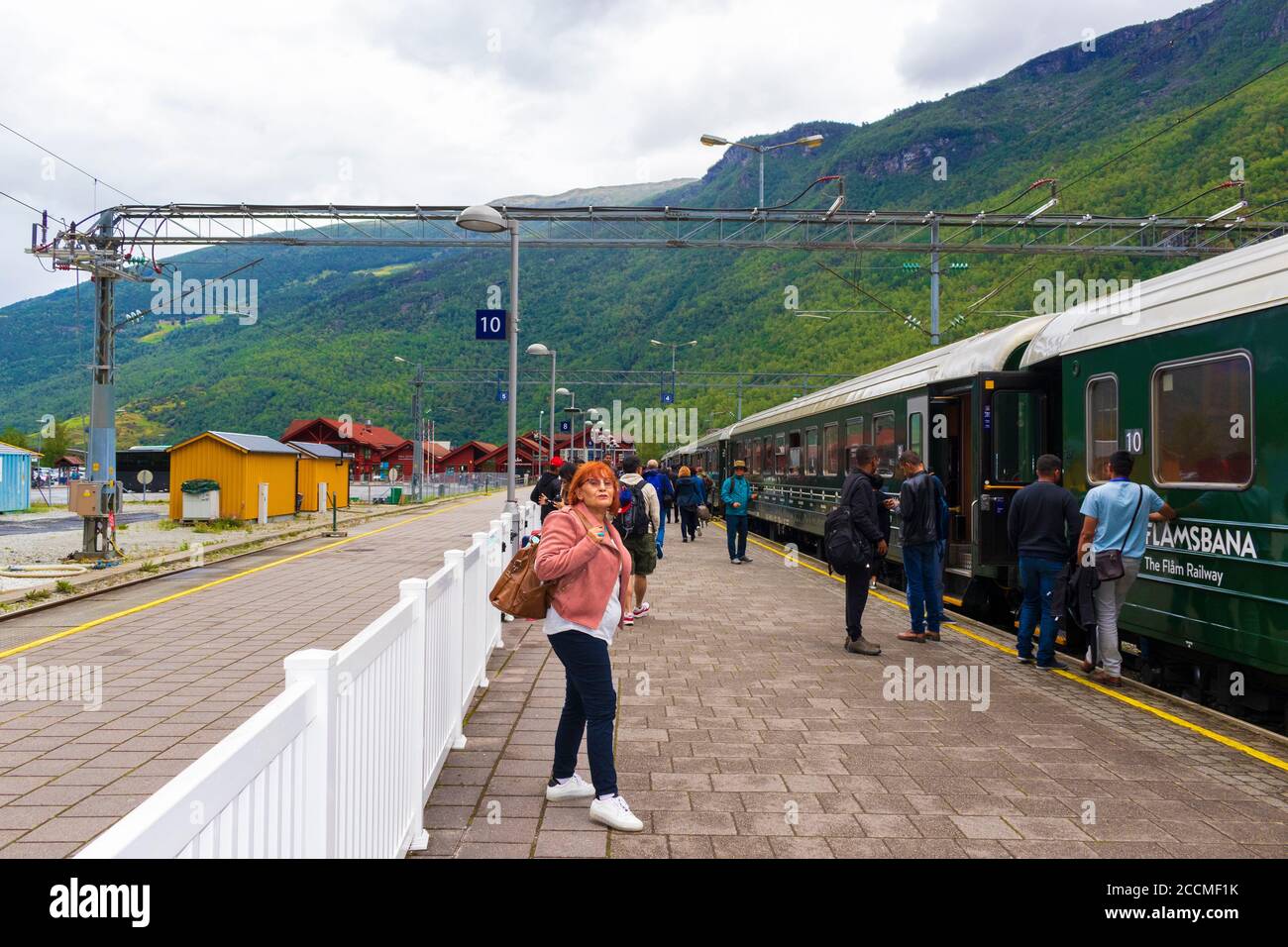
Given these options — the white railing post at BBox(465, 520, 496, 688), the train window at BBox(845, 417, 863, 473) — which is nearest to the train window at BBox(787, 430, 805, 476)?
the train window at BBox(845, 417, 863, 473)

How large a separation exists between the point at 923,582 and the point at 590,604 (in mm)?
5783

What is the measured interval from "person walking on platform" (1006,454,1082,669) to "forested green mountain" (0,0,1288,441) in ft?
102

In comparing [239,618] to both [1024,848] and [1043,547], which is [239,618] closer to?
[1043,547]

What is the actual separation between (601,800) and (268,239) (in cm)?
2035

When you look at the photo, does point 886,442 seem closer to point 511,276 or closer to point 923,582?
point 923,582

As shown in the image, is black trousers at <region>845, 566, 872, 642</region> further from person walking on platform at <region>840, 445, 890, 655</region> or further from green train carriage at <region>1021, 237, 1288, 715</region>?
green train carriage at <region>1021, 237, 1288, 715</region>

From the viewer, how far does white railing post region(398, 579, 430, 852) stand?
4113 millimetres

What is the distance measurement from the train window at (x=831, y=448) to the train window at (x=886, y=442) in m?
2.41

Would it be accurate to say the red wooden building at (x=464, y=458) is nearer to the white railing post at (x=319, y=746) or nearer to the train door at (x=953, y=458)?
the train door at (x=953, y=458)

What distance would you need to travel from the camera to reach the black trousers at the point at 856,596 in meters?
8.75

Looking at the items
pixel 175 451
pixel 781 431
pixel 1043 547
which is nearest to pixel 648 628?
pixel 1043 547

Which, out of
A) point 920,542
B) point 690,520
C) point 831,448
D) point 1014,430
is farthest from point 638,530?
point 690,520

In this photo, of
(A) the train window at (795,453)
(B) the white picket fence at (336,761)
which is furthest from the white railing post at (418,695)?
(A) the train window at (795,453)

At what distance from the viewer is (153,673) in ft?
26.2
